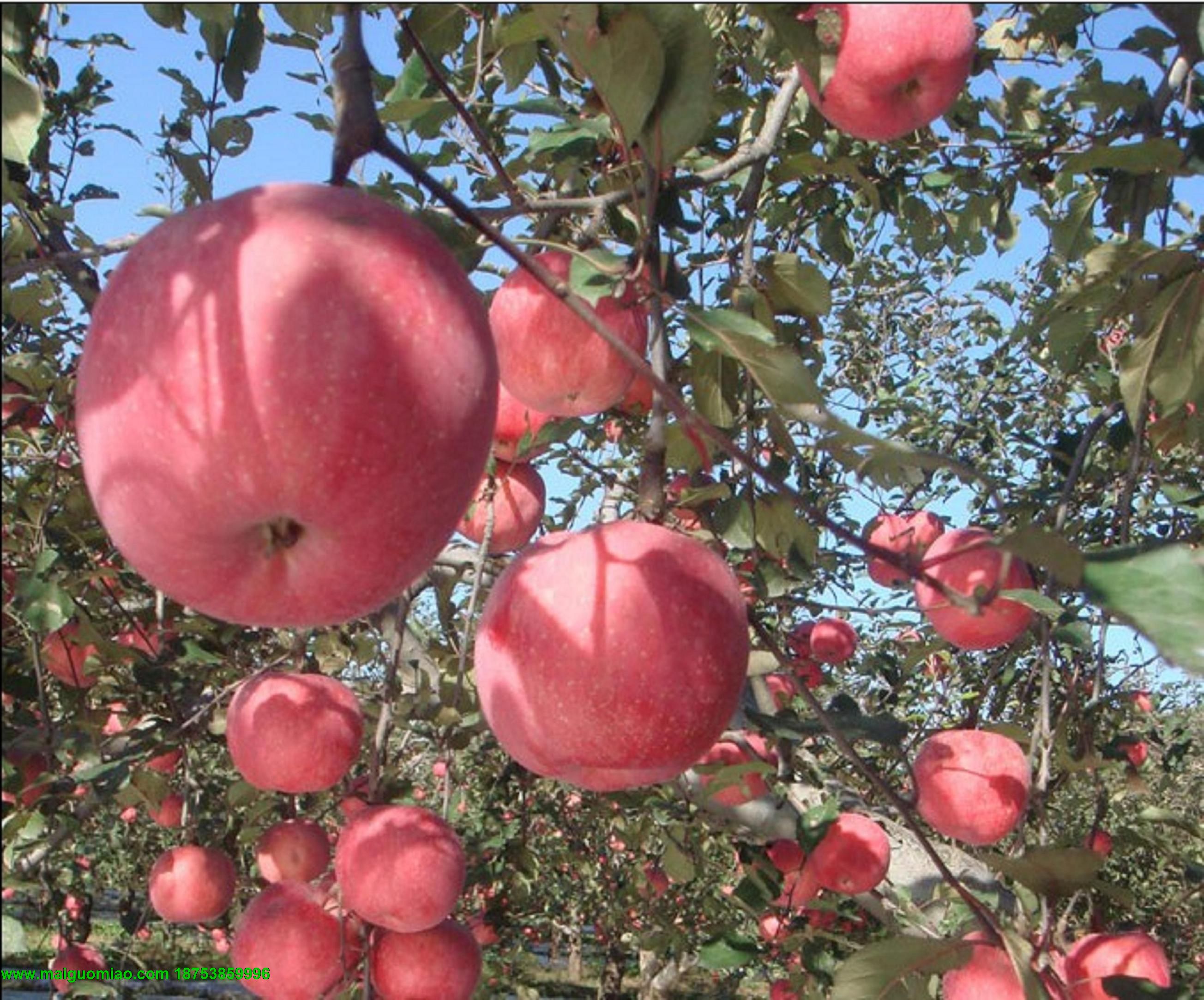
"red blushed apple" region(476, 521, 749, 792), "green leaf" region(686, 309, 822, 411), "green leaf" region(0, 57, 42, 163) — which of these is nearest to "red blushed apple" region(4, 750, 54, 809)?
"red blushed apple" region(476, 521, 749, 792)

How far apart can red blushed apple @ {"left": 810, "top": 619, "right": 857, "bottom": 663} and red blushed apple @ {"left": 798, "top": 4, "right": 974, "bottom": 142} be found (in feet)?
6.45

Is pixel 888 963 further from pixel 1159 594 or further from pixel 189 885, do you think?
pixel 189 885

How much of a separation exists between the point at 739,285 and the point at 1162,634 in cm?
92

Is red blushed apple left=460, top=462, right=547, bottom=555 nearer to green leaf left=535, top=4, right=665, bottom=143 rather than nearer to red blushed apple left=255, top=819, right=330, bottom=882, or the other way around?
red blushed apple left=255, top=819, right=330, bottom=882

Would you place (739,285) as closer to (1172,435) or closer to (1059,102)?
(1172,435)

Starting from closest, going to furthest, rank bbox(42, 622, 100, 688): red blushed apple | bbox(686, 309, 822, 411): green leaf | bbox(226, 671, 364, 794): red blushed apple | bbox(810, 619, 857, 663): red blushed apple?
1. bbox(686, 309, 822, 411): green leaf
2. bbox(226, 671, 364, 794): red blushed apple
3. bbox(42, 622, 100, 688): red blushed apple
4. bbox(810, 619, 857, 663): red blushed apple

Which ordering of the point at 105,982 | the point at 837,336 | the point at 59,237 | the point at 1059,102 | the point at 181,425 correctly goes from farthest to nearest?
the point at 837,336 → the point at 105,982 → the point at 1059,102 → the point at 59,237 → the point at 181,425

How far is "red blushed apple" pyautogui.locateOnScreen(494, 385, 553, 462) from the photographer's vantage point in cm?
→ 189

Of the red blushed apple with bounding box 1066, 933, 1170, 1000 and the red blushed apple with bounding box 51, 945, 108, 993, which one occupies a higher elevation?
the red blushed apple with bounding box 1066, 933, 1170, 1000

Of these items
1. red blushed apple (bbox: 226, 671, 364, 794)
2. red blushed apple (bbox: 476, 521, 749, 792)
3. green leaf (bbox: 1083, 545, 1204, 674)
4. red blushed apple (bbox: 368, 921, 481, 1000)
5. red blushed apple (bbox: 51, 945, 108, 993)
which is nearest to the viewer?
green leaf (bbox: 1083, 545, 1204, 674)

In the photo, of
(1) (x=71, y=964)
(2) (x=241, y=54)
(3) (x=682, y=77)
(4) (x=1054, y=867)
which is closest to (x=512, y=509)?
(2) (x=241, y=54)

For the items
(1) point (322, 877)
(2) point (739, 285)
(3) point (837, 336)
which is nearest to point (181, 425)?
(2) point (739, 285)

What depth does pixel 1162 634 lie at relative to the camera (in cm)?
60

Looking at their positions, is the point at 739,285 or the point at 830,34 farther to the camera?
the point at 739,285
